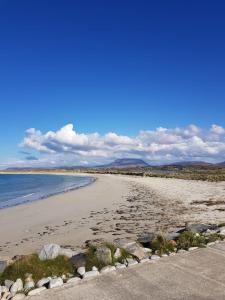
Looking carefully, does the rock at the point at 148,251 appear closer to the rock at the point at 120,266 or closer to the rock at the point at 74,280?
the rock at the point at 120,266

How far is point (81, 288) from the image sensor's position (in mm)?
7340

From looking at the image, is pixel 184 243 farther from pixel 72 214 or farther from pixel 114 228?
pixel 72 214

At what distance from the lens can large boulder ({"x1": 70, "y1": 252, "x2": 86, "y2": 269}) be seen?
28.8 ft

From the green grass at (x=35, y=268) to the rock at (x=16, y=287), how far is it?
14.3 inches

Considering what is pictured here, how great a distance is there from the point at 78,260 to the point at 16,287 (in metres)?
1.90

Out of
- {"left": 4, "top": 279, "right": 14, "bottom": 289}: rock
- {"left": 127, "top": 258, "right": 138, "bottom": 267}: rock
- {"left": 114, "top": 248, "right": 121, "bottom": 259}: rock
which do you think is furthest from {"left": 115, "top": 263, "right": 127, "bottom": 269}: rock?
{"left": 4, "top": 279, "right": 14, "bottom": 289}: rock

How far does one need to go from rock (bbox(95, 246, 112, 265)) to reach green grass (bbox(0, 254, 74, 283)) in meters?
0.75

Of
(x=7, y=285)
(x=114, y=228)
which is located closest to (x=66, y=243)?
(x=114, y=228)

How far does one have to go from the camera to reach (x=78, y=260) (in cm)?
898

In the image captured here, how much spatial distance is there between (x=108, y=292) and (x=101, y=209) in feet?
62.9

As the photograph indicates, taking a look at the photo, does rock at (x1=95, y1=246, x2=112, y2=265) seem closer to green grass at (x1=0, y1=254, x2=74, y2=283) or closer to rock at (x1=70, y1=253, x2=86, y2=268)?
rock at (x1=70, y1=253, x2=86, y2=268)

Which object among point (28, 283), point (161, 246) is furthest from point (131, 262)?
point (28, 283)

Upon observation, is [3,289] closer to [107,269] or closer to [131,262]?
[107,269]

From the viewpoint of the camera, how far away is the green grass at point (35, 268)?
8.18 m
